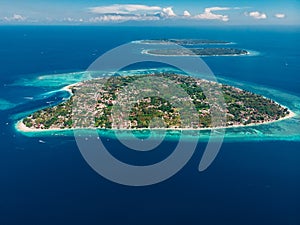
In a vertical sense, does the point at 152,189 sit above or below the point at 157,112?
below

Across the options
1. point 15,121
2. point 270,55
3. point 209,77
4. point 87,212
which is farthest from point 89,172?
point 270,55

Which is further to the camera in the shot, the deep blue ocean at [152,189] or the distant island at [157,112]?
the distant island at [157,112]

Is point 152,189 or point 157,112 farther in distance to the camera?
point 157,112

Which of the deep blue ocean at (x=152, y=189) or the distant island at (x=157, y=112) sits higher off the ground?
the distant island at (x=157, y=112)

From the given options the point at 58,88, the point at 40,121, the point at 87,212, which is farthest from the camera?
the point at 58,88

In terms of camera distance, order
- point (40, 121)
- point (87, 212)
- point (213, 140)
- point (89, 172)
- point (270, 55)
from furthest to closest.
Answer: point (270, 55) → point (40, 121) → point (213, 140) → point (89, 172) → point (87, 212)

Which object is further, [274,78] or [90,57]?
[90,57]

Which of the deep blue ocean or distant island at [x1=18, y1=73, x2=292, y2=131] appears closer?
the deep blue ocean

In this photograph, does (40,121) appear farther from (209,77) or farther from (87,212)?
(209,77)
